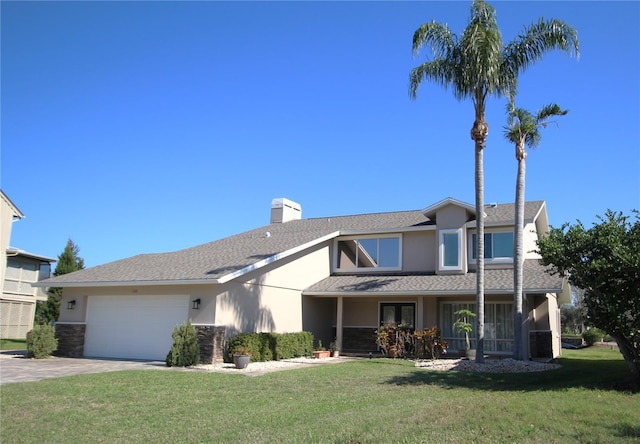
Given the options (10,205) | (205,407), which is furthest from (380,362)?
(10,205)

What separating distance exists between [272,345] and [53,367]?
721cm

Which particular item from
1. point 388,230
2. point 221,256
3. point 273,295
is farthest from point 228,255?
point 388,230

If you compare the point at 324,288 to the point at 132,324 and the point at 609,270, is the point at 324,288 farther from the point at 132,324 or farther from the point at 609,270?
the point at 609,270

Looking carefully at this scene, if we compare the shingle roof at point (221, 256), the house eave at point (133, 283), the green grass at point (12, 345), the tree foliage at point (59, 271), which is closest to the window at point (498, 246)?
the shingle roof at point (221, 256)

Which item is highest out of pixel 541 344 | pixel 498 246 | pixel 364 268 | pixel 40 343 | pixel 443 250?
pixel 498 246

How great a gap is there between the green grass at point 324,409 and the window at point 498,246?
8.89 m

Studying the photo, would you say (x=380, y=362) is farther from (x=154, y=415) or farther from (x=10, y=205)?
(x=10, y=205)

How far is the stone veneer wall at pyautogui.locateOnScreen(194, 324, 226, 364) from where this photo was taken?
17422mm

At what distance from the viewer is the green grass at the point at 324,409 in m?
7.71

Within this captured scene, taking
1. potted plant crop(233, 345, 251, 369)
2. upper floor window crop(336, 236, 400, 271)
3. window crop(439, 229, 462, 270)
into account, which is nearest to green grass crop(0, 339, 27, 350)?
potted plant crop(233, 345, 251, 369)

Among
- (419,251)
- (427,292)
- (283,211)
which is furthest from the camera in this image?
(283,211)

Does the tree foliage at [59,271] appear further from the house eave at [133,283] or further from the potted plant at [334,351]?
the potted plant at [334,351]

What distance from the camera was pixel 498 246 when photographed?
22281mm

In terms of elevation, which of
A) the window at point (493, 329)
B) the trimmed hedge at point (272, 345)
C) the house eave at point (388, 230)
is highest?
the house eave at point (388, 230)
